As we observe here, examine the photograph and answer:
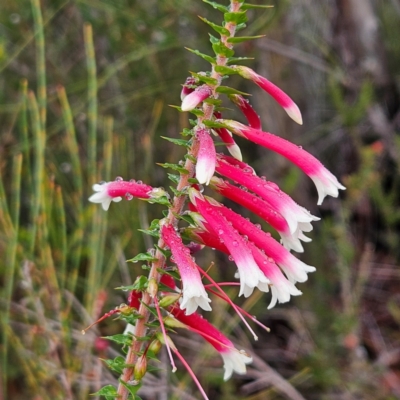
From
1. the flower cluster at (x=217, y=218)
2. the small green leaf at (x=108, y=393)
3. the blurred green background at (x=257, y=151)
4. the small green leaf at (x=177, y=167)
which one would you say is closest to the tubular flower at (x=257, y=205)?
the flower cluster at (x=217, y=218)

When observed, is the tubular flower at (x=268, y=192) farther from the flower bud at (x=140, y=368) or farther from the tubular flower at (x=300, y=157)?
the flower bud at (x=140, y=368)

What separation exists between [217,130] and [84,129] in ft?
7.26

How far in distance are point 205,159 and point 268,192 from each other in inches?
7.6

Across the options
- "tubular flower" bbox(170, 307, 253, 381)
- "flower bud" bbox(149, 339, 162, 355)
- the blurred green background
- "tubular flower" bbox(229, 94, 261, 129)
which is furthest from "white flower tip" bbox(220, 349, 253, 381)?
the blurred green background

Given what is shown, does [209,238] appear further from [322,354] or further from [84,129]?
[84,129]

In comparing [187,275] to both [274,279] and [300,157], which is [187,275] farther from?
[300,157]

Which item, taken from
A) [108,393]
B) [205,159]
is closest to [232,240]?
[205,159]

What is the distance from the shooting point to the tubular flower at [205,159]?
3.06 ft

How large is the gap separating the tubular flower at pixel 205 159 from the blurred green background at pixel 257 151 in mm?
1323

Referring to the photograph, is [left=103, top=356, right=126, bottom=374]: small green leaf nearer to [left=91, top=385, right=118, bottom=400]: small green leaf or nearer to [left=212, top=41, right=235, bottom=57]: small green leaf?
[left=91, top=385, right=118, bottom=400]: small green leaf

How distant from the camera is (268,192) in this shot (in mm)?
1076

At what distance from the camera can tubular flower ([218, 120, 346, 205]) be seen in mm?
1066

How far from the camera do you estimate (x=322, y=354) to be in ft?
8.37

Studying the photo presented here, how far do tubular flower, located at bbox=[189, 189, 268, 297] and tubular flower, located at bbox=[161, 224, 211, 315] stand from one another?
0.07m
